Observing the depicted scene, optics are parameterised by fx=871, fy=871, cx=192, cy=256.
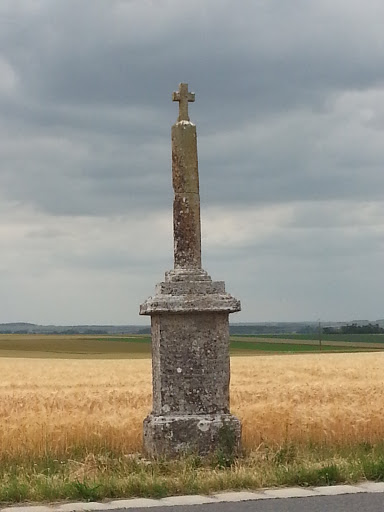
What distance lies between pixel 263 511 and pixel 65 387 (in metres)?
16.9

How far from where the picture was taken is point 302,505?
256 inches

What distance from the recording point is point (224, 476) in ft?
24.1

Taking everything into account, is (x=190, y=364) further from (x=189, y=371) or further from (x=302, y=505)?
(x=302, y=505)

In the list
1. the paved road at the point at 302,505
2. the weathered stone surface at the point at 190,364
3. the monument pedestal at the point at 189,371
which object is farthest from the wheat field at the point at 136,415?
the paved road at the point at 302,505

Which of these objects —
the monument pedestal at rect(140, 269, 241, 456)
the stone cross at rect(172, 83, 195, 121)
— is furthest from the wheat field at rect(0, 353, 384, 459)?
the stone cross at rect(172, 83, 195, 121)

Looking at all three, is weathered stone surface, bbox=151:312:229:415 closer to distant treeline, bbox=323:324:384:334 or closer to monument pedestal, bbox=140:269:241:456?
monument pedestal, bbox=140:269:241:456

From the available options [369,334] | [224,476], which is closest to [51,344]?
[369,334]

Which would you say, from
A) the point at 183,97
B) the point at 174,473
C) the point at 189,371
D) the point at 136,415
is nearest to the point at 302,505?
the point at 174,473

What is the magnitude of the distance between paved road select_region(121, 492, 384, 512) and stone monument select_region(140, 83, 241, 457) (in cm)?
222

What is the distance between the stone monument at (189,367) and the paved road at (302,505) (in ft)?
7.27

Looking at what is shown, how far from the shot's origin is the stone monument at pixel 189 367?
8828 mm

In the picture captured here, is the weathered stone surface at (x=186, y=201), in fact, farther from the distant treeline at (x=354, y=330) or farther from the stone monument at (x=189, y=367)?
the distant treeline at (x=354, y=330)

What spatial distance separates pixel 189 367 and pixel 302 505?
266 cm

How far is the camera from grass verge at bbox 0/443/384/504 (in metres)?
6.92
